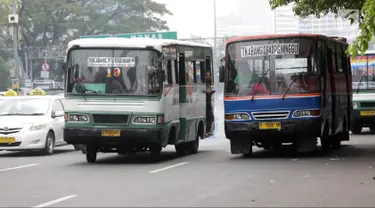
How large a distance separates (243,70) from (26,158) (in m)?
6.33

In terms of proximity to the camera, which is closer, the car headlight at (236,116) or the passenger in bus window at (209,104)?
the car headlight at (236,116)

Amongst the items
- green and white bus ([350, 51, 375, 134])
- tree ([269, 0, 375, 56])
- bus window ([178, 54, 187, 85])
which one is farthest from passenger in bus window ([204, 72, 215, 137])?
green and white bus ([350, 51, 375, 134])

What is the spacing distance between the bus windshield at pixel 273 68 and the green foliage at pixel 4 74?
191ft

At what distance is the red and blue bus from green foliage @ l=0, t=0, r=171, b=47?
51590 mm

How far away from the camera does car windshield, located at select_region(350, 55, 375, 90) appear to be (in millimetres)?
31906

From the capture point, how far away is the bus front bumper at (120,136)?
19.0 m

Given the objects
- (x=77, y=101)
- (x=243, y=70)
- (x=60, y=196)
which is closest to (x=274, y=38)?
(x=243, y=70)

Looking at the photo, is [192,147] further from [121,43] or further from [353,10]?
[353,10]

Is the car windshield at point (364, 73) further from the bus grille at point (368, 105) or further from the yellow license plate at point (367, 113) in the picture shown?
the yellow license plate at point (367, 113)

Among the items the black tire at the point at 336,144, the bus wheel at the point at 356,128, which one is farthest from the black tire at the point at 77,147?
the bus wheel at the point at 356,128

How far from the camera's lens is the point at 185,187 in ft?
45.7

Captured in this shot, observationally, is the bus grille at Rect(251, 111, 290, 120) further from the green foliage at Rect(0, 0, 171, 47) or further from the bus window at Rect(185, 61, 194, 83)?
the green foliage at Rect(0, 0, 171, 47)

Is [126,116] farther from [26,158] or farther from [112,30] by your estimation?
[112,30]

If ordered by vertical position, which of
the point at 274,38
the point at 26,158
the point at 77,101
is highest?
the point at 274,38
